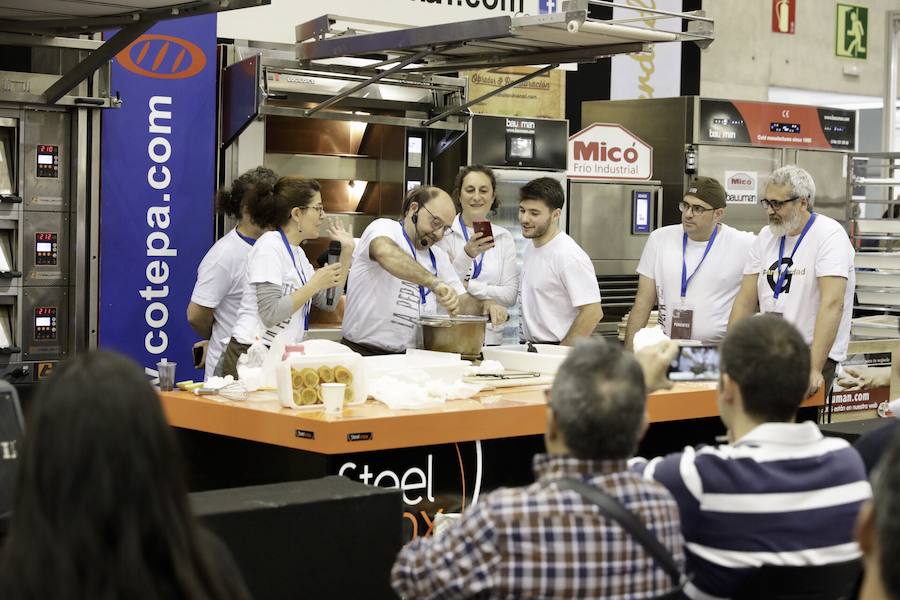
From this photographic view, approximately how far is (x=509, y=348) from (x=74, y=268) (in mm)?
2240

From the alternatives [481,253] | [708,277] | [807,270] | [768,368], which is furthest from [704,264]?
[768,368]

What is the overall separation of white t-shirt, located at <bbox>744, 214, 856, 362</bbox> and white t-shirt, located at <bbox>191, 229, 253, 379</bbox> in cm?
242

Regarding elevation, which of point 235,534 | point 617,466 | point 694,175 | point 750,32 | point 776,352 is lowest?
point 235,534

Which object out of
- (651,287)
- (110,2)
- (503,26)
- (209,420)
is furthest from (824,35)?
(209,420)

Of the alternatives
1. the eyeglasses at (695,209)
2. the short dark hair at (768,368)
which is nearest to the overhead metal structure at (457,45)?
the eyeglasses at (695,209)

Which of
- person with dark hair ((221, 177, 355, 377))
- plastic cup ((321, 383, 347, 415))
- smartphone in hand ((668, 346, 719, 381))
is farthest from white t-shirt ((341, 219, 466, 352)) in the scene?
smartphone in hand ((668, 346, 719, 381))

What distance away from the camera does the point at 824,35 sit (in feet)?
42.4

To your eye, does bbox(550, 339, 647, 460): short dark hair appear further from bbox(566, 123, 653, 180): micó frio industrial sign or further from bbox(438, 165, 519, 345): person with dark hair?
bbox(566, 123, 653, 180): micó frio industrial sign

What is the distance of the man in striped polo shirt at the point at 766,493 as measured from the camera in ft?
8.08

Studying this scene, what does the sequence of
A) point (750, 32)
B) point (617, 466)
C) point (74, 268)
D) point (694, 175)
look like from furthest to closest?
point (750, 32), point (694, 175), point (74, 268), point (617, 466)

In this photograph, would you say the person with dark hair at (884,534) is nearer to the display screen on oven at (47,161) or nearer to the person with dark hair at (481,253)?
the person with dark hair at (481,253)

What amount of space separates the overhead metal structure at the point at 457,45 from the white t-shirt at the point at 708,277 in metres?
1.05

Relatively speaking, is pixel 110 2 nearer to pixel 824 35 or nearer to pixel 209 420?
pixel 209 420

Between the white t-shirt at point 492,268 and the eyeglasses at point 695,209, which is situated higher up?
the eyeglasses at point 695,209
